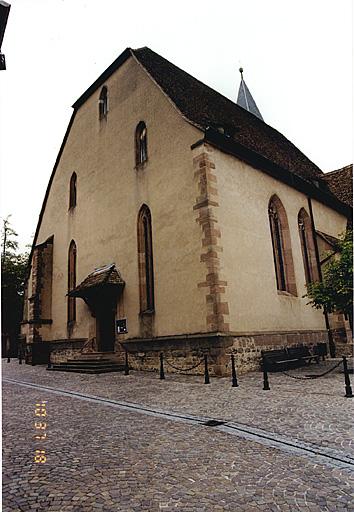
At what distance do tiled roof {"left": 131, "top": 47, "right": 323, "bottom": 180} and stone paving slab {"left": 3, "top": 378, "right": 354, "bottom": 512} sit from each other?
10456 mm

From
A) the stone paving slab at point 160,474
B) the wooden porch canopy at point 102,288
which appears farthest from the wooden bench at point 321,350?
the stone paving slab at point 160,474

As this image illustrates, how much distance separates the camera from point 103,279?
15148 millimetres

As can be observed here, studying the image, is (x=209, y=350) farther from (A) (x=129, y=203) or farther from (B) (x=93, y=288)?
(A) (x=129, y=203)

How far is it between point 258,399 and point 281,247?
910 centimetres

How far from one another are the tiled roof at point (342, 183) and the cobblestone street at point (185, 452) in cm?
1532

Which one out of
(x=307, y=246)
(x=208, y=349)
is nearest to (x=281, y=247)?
(x=307, y=246)

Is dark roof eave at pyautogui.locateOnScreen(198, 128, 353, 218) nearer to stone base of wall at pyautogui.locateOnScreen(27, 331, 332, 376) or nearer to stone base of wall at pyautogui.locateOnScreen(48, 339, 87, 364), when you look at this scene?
stone base of wall at pyautogui.locateOnScreen(27, 331, 332, 376)

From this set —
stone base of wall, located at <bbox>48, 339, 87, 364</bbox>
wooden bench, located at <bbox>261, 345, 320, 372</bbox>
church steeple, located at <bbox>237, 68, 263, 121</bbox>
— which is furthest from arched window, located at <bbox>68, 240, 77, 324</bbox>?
church steeple, located at <bbox>237, 68, 263, 121</bbox>

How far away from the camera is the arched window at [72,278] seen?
62.5 ft

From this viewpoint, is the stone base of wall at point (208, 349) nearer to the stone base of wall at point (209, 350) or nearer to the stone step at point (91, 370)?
the stone base of wall at point (209, 350)

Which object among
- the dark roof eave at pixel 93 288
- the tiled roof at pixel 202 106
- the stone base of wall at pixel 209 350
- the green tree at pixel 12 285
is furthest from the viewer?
the green tree at pixel 12 285

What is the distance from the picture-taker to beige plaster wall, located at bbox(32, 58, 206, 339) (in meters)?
12.9

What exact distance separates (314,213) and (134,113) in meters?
9.40

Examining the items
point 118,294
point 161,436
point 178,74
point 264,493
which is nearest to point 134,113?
point 178,74
